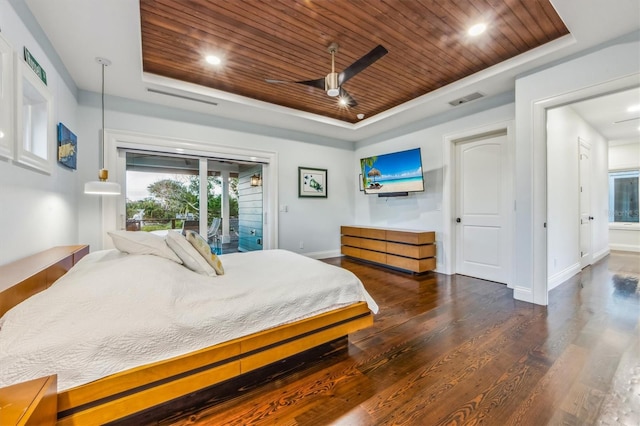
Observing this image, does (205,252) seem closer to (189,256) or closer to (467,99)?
(189,256)

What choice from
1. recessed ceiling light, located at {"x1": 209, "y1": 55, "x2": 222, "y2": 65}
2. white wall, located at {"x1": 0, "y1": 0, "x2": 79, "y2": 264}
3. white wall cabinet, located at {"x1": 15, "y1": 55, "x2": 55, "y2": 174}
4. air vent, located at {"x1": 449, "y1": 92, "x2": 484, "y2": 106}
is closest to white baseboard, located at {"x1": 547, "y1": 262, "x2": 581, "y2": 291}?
air vent, located at {"x1": 449, "y1": 92, "x2": 484, "y2": 106}

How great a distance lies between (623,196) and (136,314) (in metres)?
9.46

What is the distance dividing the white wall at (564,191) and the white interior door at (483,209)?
0.48 meters

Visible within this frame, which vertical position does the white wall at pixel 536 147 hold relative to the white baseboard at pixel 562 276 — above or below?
Result: above

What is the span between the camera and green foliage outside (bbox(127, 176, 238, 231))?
12.3 ft

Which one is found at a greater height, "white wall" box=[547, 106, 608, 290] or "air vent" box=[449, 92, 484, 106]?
"air vent" box=[449, 92, 484, 106]

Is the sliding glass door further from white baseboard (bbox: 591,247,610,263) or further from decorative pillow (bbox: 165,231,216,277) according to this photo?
white baseboard (bbox: 591,247,610,263)

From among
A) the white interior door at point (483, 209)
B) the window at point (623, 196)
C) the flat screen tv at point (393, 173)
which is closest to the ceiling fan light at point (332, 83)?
the flat screen tv at point (393, 173)

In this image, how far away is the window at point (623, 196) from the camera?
592 cm

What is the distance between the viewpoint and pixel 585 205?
14.9ft

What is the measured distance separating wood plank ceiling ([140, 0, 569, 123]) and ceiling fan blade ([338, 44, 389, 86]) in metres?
0.36

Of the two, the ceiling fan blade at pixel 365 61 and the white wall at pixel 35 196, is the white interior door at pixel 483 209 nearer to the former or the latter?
the ceiling fan blade at pixel 365 61

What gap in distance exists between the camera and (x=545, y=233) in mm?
2781

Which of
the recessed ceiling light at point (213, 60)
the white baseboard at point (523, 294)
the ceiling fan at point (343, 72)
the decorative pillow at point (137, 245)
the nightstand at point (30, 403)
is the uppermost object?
the recessed ceiling light at point (213, 60)
